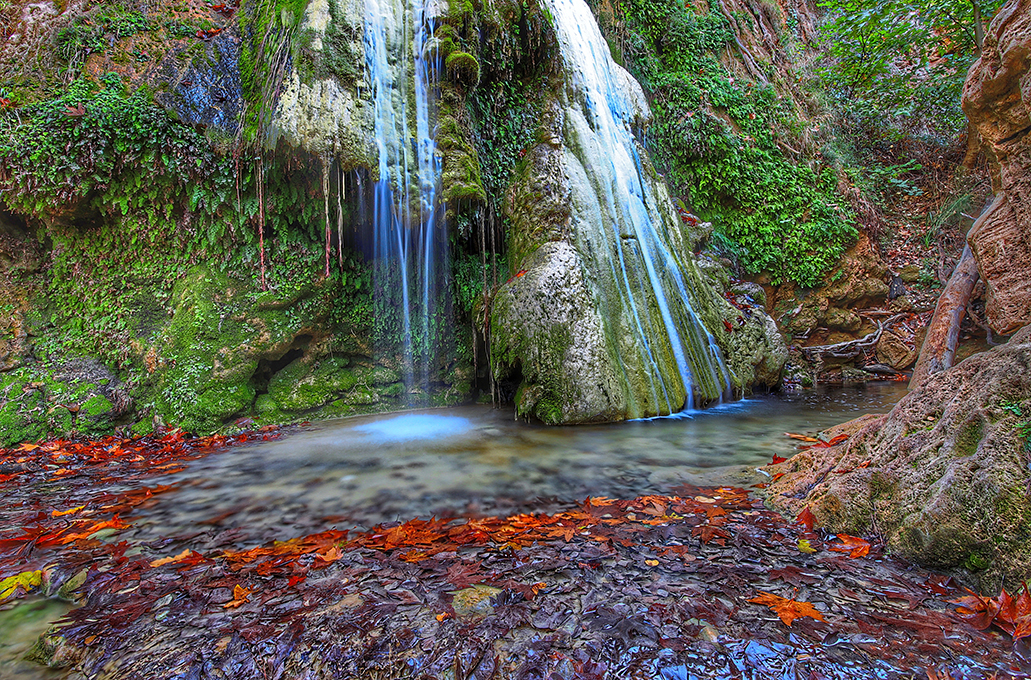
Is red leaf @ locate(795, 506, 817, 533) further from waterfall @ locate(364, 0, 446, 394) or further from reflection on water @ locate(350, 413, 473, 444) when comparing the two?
waterfall @ locate(364, 0, 446, 394)

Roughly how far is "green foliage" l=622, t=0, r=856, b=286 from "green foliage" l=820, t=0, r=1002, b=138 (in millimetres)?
1846

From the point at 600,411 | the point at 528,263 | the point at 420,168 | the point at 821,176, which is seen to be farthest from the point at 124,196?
the point at 821,176

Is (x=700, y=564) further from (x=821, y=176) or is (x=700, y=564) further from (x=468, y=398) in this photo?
(x=821, y=176)

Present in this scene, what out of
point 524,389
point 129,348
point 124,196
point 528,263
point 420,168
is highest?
point 420,168

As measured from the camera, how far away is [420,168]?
6285 millimetres

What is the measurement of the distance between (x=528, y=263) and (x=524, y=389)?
1.72m

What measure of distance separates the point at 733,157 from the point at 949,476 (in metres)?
9.78

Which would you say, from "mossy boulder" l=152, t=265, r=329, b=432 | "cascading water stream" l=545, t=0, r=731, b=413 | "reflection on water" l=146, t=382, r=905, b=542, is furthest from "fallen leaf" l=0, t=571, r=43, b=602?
"cascading water stream" l=545, t=0, r=731, b=413

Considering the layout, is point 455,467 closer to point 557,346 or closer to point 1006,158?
point 557,346

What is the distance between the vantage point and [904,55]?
1080 cm

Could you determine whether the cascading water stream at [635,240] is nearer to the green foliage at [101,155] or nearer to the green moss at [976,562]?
the green moss at [976,562]

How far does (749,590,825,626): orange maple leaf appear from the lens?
1632 millimetres

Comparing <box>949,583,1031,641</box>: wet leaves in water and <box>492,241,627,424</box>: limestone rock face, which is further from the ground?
<box>492,241,627,424</box>: limestone rock face

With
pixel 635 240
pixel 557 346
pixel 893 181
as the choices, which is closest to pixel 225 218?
pixel 557 346
